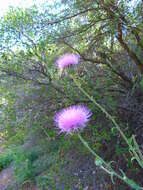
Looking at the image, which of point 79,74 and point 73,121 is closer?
point 73,121

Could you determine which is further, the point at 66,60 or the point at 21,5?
the point at 21,5

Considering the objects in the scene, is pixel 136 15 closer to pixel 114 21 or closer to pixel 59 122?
pixel 114 21

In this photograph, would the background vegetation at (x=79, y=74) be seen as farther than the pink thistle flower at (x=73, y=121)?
Yes

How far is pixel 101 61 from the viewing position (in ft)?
11.6

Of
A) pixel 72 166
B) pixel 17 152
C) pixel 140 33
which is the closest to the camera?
pixel 140 33

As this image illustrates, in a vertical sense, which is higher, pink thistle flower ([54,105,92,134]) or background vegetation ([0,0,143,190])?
background vegetation ([0,0,143,190])

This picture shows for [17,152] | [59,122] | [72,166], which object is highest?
[17,152]

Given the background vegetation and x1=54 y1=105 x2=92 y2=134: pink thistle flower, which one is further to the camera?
the background vegetation

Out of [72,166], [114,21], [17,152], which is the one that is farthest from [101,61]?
[17,152]

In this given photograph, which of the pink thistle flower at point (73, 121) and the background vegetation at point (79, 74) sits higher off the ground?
the background vegetation at point (79, 74)

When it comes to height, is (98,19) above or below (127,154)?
above

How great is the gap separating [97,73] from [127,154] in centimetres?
112

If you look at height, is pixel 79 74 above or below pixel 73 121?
above

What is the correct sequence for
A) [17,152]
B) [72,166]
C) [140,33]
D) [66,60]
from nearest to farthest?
[66,60] → [140,33] → [72,166] → [17,152]
